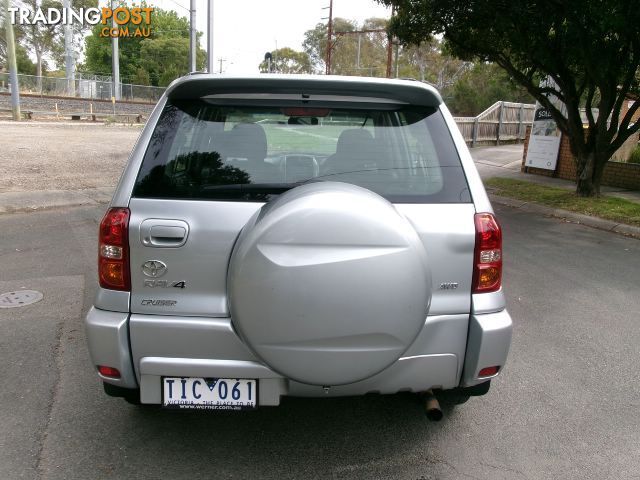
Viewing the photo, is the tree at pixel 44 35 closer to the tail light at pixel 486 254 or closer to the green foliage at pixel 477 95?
the green foliage at pixel 477 95

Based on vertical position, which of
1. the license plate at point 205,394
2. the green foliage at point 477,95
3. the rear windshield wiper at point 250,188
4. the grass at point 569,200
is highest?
the green foliage at point 477,95

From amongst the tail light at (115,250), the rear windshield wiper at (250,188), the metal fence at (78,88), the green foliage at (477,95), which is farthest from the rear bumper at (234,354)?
the metal fence at (78,88)

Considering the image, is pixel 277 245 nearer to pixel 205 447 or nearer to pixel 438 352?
pixel 438 352

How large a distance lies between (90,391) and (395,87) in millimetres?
2497

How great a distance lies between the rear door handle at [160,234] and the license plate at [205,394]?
60 cm

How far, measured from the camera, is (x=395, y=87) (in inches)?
98.1

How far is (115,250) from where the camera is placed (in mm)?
2344

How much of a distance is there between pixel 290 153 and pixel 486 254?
1.07m

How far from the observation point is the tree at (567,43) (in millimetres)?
8703

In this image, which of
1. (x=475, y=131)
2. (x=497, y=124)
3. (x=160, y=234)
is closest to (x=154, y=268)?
(x=160, y=234)

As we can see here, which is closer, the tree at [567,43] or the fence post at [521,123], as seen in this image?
the tree at [567,43]

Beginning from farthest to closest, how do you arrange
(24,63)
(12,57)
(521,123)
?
1. (24,63)
2. (12,57)
3. (521,123)

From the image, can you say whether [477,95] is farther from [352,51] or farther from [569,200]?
[352,51]

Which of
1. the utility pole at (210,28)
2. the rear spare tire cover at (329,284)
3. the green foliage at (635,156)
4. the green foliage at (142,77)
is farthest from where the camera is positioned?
the green foliage at (142,77)
